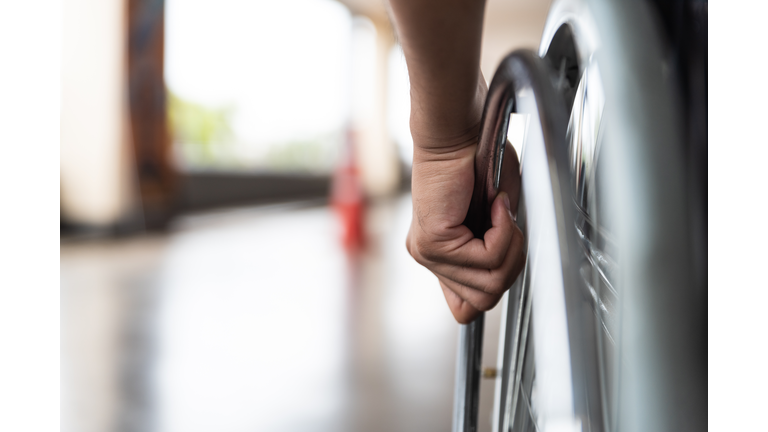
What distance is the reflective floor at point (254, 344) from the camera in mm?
1252

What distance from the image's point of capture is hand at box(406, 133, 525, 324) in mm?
409

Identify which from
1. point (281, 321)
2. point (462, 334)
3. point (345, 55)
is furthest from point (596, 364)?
point (345, 55)

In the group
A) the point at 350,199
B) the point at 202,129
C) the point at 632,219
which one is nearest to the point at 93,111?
the point at 350,199

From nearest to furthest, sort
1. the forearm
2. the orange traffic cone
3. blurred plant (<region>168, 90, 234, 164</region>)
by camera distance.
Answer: the forearm, the orange traffic cone, blurred plant (<region>168, 90, 234, 164</region>)

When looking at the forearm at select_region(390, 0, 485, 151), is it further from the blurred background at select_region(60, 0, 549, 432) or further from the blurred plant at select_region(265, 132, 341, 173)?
the blurred plant at select_region(265, 132, 341, 173)

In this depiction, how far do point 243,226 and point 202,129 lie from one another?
6.53ft

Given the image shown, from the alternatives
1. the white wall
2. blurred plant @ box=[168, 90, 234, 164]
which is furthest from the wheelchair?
blurred plant @ box=[168, 90, 234, 164]

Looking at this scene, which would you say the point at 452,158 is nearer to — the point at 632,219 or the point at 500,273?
the point at 500,273

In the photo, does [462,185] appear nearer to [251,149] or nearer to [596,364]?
[596,364]

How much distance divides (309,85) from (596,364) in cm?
761

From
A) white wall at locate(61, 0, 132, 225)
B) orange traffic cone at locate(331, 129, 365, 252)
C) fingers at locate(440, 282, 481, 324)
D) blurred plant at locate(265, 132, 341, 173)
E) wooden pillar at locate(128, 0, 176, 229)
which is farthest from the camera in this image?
blurred plant at locate(265, 132, 341, 173)

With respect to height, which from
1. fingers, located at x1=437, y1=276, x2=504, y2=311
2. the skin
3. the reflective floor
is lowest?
the reflective floor

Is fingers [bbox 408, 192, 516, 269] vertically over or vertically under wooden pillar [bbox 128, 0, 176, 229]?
under

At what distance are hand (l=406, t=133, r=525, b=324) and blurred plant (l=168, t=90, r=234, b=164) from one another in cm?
544
